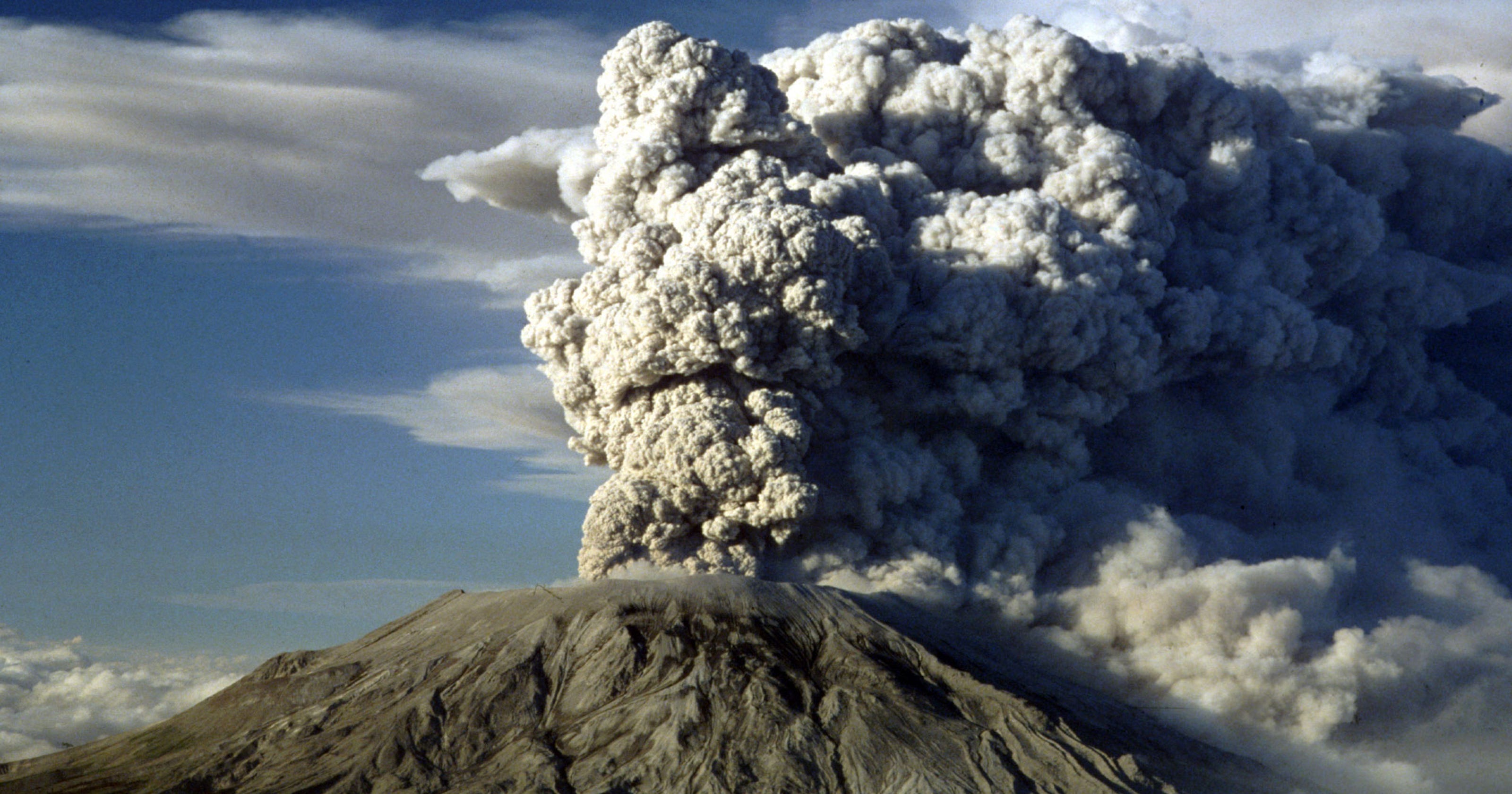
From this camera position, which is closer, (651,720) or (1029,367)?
(651,720)

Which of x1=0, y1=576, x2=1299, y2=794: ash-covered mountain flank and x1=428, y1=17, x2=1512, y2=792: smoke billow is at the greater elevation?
x1=428, y1=17, x2=1512, y2=792: smoke billow

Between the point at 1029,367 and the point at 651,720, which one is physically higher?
the point at 1029,367

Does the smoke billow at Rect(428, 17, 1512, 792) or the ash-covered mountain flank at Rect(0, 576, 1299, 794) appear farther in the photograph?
the smoke billow at Rect(428, 17, 1512, 792)

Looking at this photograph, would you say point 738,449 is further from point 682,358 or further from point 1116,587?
point 1116,587

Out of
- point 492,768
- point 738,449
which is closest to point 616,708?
point 492,768

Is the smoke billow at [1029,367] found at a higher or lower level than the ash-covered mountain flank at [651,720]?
higher
